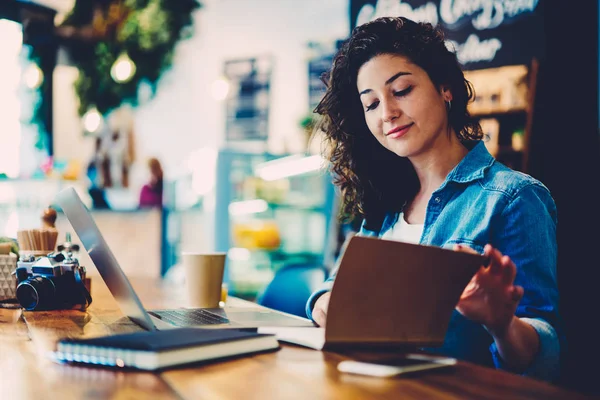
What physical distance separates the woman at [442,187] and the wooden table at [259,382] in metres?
0.17

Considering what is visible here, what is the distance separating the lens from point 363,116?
1749mm

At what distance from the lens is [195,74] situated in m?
6.90

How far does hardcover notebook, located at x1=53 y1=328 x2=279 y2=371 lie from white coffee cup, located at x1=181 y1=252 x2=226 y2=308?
1.49 ft

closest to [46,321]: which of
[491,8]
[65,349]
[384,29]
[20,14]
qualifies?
[65,349]

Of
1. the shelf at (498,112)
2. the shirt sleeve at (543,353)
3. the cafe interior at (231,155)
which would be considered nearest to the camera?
the cafe interior at (231,155)

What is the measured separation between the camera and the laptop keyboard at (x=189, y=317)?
1.12 m

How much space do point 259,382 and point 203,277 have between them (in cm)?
64

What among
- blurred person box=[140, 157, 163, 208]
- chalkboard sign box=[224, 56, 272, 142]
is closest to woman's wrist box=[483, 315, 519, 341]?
blurred person box=[140, 157, 163, 208]

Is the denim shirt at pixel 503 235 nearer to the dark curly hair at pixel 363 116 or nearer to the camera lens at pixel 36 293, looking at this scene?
the dark curly hair at pixel 363 116

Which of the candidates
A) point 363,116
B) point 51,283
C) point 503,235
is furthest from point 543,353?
point 51,283

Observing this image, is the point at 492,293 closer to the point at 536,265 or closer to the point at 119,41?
the point at 536,265

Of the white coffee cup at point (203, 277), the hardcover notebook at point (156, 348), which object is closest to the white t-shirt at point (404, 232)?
the white coffee cup at point (203, 277)

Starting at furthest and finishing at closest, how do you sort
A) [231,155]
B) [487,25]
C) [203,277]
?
[231,155], [487,25], [203,277]

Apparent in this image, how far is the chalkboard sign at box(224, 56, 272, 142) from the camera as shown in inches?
252
